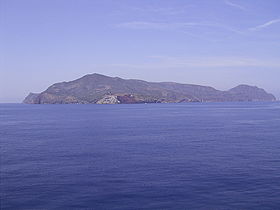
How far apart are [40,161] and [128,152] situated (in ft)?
68.9

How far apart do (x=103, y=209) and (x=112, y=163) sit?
75.9 ft

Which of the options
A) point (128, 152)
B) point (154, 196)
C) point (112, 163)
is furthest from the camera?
point (128, 152)

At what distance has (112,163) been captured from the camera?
62219 mm

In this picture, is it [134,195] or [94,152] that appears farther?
[94,152]

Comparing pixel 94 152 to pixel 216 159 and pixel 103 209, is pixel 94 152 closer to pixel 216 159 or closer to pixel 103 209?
pixel 216 159

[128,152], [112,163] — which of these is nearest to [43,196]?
[112,163]

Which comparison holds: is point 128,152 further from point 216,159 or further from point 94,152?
point 216,159

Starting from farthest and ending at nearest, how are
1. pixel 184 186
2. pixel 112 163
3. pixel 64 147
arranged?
pixel 64 147, pixel 112 163, pixel 184 186

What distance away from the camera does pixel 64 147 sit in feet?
267

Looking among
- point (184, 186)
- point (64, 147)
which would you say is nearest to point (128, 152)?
point (64, 147)

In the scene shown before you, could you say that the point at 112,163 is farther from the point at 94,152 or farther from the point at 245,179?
the point at 245,179

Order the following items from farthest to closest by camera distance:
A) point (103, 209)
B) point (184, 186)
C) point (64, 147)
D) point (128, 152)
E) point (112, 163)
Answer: point (64, 147), point (128, 152), point (112, 163), point (184, 186), point (103, 209)

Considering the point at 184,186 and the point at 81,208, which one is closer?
the point at 81,208

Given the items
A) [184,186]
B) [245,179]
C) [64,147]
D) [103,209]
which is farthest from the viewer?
[64,147]
